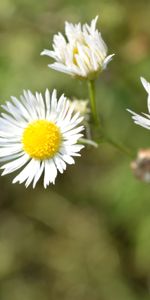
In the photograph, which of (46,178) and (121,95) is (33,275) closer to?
(121,95)

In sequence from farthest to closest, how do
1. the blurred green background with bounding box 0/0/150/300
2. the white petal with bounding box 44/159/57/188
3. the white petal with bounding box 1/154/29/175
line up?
the blurred green background with bounding box 0/0/150/300
the white petal with bounding box 1/154/29/175
the white petal with bounding box 44/159/57/188

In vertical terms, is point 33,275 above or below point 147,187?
below

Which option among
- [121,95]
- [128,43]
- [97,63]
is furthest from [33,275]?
[97,63]

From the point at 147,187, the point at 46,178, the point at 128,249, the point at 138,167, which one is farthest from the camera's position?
the point at 128,249

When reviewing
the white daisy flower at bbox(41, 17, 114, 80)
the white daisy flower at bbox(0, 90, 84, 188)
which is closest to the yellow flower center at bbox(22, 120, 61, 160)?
the white daisy flower at bbox(0, 90, 84, 188)

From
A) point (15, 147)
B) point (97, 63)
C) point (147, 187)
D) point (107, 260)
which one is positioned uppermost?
point (97, 63)

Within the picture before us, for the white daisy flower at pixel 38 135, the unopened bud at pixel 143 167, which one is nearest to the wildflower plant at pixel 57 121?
the white daisy flower at pixel 38 135

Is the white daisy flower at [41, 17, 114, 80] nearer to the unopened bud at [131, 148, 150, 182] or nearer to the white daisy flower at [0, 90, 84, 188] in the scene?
the white daisy flower at [0, 90, 84, 188]

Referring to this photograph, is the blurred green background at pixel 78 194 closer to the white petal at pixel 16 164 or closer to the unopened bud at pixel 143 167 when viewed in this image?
the unopened bud at pixel 143 167
